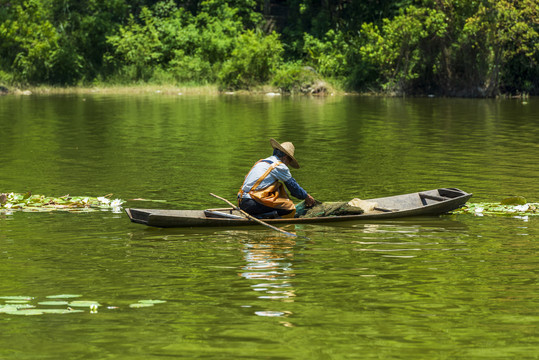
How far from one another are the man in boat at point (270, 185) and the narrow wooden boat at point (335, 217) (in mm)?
207

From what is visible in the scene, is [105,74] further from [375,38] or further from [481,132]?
[481,132]

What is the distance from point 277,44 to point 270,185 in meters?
41.2

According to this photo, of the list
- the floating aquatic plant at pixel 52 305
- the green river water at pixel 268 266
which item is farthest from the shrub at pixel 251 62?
the floating aquatic plant at pixel 52 305

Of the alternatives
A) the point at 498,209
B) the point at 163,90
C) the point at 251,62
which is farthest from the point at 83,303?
the point at 163,90

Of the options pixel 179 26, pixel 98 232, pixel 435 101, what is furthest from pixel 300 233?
pixel 179 26

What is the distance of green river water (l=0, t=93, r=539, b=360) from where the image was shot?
723cm

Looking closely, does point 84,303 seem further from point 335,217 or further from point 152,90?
point 152,90

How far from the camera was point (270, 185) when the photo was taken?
1258 cm

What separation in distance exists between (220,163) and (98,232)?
858 cm

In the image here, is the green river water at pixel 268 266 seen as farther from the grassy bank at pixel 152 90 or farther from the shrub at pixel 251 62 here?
the grassy bank at pixel 152 90

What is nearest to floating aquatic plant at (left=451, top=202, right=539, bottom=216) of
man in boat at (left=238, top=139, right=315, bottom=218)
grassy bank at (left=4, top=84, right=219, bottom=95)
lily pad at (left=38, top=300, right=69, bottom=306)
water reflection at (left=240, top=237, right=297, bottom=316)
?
man in boat at (left=238, top=139, right=315, bottom=218)

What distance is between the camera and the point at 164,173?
18.8 meters

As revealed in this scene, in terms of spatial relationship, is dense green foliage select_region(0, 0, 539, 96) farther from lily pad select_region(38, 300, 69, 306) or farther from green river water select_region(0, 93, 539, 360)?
lily pad select_region(38, 300, 69, 306)

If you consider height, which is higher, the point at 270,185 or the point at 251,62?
the point at 251,62
